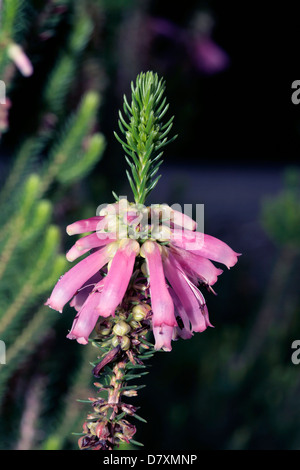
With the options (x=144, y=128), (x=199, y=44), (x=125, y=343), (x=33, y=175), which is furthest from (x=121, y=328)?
(x=199, y=44)

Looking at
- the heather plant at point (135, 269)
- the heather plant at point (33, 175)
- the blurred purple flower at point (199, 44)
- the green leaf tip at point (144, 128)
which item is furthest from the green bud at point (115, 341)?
the blurred purple flower at point (199, 44)

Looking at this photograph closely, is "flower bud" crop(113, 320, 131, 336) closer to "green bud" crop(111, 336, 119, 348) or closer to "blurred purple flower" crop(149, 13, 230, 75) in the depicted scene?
"green bud" crop(111, 336, 119, 348)

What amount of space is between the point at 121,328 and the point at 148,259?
0.06m

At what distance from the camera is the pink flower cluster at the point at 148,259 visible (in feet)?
1.57

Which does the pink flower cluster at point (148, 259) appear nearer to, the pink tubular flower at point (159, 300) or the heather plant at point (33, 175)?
the pink tubular flower at point (159, 300)

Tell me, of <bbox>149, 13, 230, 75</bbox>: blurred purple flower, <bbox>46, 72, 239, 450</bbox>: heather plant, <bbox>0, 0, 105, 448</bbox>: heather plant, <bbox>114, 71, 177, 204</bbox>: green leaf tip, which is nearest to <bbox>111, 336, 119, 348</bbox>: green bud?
<bbox>46, 72, 239, 450</bbox>: heather plant

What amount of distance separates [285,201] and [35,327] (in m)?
0.90

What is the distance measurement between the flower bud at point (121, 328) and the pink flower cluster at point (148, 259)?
21 millimetres

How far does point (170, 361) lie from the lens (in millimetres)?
1799

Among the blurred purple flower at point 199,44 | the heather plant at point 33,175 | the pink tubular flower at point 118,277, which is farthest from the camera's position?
the blurred purple flower at point 199,44

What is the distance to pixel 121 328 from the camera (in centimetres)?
47

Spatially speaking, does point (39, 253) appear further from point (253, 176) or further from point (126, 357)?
point (253, 176)

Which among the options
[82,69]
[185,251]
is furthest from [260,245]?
[185,251]

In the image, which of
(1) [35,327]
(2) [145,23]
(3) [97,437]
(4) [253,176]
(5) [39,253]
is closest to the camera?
(3) [97,437]
